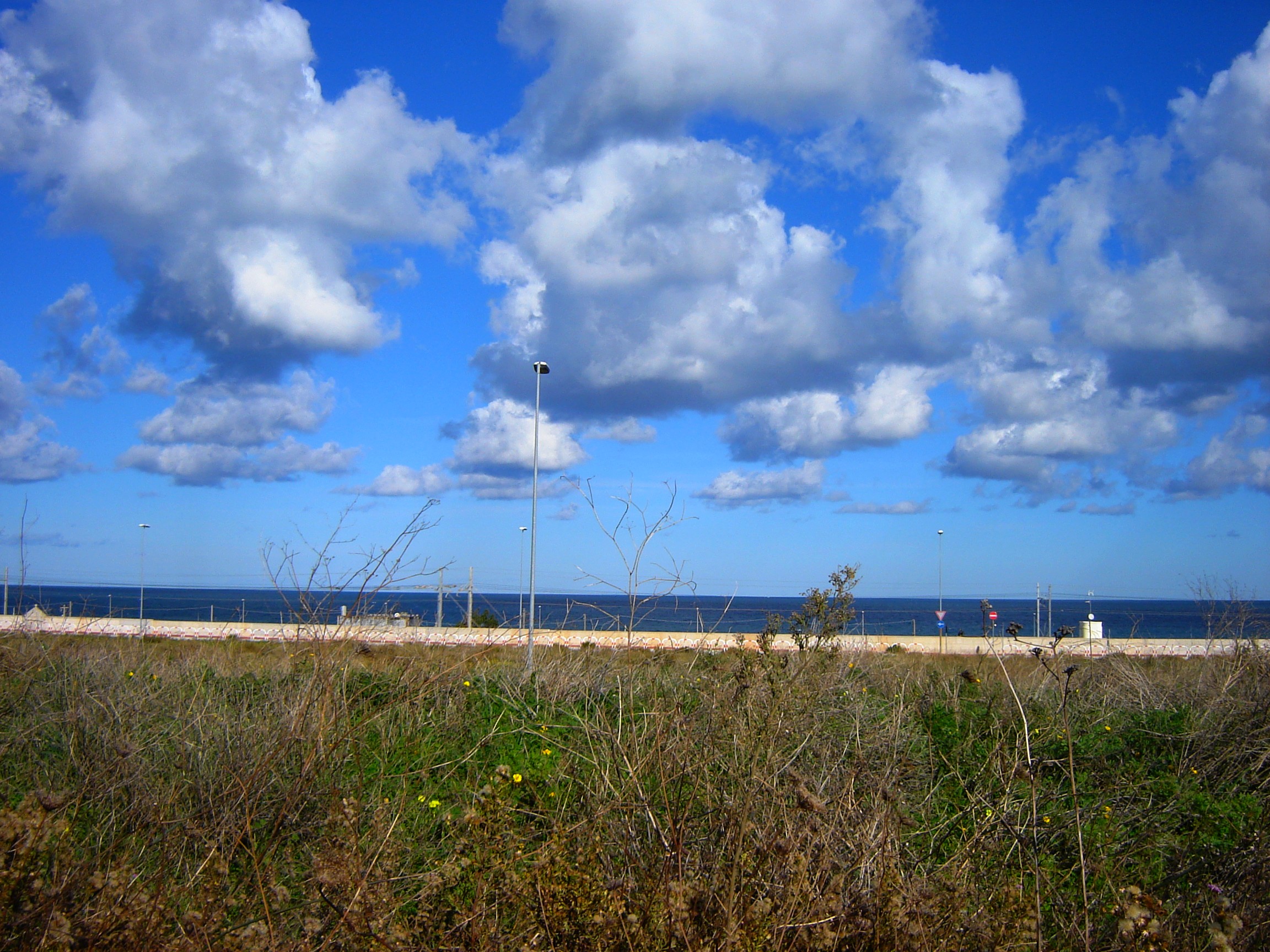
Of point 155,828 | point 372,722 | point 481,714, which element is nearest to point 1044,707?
A: point 481,714

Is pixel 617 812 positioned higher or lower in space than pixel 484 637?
higher

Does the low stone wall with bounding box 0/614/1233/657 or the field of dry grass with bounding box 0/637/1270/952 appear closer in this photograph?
the field of dry grass with bounding box 0/637/1270/952

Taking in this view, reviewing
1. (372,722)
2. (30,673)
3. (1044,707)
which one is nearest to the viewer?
(372,722)

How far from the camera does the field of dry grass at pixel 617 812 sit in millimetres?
3111

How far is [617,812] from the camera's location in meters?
4.42

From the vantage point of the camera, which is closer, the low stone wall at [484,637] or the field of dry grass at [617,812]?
the field of dry grass at [617,812]

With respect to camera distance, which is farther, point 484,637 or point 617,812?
point 484,637

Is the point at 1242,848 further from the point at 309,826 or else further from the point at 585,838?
the point at 309,826

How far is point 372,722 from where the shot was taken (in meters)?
8.03

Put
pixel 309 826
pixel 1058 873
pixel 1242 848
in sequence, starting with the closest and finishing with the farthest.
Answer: pixel 1242 848 → pixel 309 826 → pixel 1058 873

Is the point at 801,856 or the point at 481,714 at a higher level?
the point at 801,856

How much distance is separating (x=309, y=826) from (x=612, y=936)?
2885mm

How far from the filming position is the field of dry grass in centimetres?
311

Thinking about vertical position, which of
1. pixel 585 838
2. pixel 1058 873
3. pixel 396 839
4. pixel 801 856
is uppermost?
pixel 801 856
